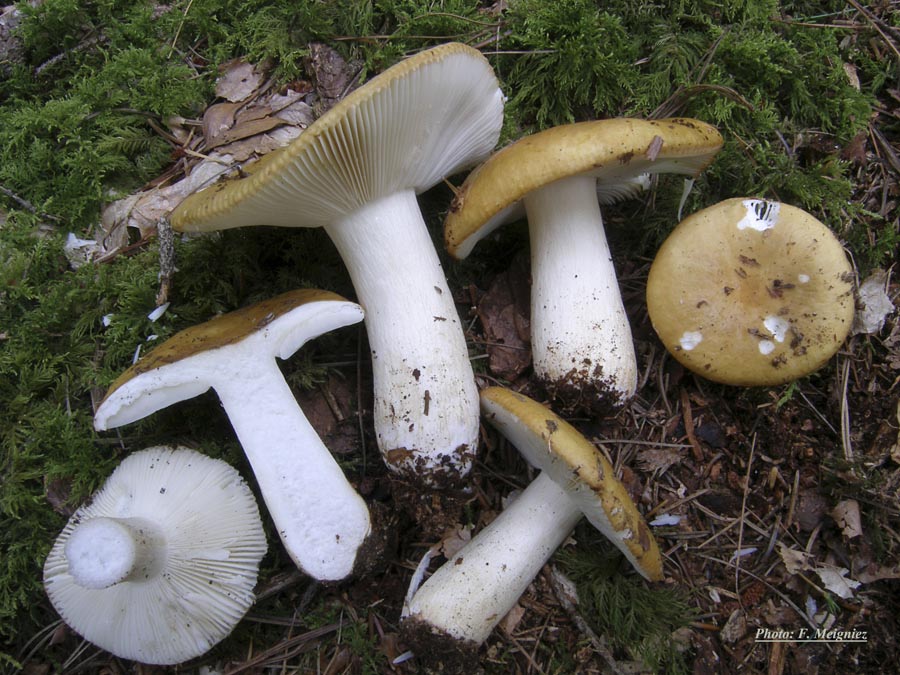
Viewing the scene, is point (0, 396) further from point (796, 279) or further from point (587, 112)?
point (796, 279)

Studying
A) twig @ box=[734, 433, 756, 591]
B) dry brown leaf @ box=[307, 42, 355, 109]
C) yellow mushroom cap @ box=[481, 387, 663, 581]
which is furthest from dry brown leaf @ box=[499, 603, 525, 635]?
dry brown leaf @ box=[307, 42, 355, 109]

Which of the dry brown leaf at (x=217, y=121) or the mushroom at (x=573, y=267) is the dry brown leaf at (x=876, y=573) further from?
the dry brown leaf at (x=217, y=121)

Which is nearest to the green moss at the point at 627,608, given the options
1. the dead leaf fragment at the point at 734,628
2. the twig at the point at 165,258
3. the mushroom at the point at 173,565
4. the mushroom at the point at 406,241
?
the dead leaf fragment at the point at 734,628

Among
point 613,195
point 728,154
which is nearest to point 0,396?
point 613,195

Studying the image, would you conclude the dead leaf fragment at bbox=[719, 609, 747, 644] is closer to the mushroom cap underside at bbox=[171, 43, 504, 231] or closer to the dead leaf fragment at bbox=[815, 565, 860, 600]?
the dead leaf fragment at bbox=[815, 565, 860, 600]

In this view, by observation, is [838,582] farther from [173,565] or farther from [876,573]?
[173,565]

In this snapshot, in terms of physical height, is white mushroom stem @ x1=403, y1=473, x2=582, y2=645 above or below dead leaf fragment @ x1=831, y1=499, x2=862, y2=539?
above

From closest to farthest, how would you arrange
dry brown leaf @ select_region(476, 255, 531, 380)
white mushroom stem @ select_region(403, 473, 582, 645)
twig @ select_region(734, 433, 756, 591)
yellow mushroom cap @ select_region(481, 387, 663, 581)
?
yellow mushroom cap @ select_region(481, 387, 663, 581) < white mushroom stem @ select_region(403, 473, 582, 645) < twig @ select_region(734, 433, 756, 591) < dry brown leaf @ select_region(476, 255, 531, 380)
